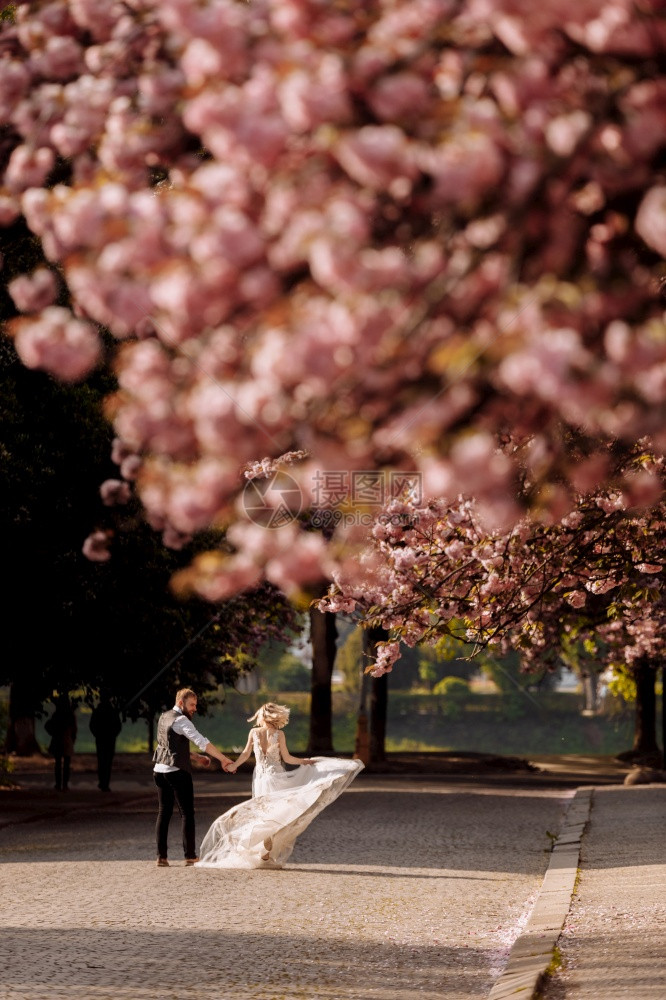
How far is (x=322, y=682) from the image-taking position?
38125mm

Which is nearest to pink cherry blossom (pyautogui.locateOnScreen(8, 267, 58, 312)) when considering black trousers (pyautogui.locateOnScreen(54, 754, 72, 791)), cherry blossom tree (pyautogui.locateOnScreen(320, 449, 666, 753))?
cherry blossom tree (pyautogui.locateOnScreen(320, 449, 666, 753))

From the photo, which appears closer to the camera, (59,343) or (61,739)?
(59,343)

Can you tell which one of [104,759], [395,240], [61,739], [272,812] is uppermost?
[395,240]

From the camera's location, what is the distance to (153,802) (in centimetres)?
2602

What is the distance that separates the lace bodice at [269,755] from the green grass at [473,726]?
63.1 meters

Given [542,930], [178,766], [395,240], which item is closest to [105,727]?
[178,766]

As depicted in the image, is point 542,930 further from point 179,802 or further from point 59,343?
point 59,343

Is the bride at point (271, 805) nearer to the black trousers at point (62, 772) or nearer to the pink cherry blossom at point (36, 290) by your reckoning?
the pink cherry blossom at point (36, 290)

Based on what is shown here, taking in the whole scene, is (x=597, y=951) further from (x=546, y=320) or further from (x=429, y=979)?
(x=546, y=320)

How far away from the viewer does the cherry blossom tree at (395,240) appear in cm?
357

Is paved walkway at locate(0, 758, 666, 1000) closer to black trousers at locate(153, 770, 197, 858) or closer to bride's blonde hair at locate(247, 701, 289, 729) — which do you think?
black trousers at locate(153, 770, 197, 858)

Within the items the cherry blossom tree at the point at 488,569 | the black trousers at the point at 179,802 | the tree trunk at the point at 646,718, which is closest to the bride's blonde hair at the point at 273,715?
the black trousers at the point at 179,802

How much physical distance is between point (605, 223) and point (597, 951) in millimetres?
6341

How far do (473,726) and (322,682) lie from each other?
46565 mm
